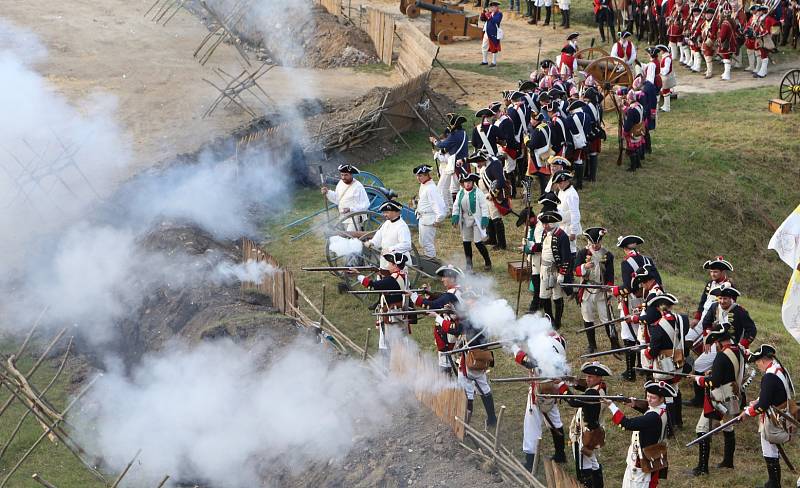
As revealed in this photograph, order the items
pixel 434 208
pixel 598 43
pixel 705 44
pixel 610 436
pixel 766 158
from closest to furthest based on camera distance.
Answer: pixel 610 436 → pixel 434 208 → pixel 766 158 → pixel 705 44 → pixel 598 43

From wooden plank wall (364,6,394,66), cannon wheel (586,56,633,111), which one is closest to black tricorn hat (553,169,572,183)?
cannon wheel (586,56,633,111)

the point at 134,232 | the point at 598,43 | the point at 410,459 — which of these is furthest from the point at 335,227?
the point at 598,43

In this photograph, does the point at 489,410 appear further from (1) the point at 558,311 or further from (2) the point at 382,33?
(2) the point at 382,33

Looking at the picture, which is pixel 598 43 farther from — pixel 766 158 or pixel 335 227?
pixel 335 227

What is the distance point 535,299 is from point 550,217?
1250mm

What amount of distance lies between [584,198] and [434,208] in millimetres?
3490

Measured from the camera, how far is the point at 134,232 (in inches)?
563

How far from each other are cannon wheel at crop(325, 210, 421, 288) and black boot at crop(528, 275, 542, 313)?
4.86 feet

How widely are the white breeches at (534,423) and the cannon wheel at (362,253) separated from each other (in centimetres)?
370

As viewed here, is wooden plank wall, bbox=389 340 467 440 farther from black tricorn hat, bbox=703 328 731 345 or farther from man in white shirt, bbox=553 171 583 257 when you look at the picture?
man in white shirt, bbox=553 171 583 257

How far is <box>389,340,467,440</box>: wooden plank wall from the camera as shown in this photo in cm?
887

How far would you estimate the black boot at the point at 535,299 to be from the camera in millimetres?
11562

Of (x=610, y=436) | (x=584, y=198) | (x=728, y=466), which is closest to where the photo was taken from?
(x=728, y=466)

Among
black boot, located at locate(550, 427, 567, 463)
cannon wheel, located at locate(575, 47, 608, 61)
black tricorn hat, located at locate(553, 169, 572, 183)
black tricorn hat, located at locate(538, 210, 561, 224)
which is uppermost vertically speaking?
cannon wheel, located at locate(575, 47, 608, 61)
